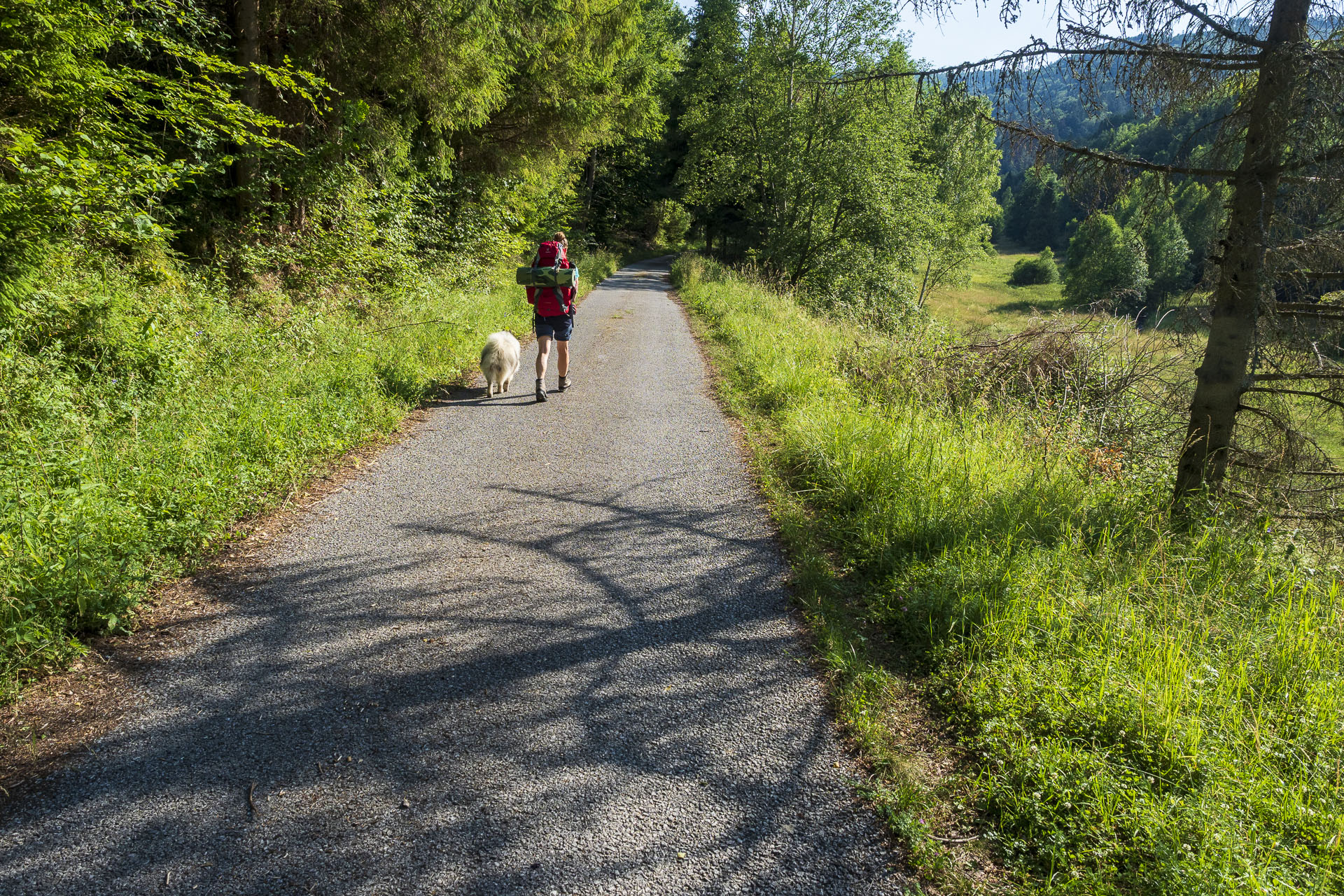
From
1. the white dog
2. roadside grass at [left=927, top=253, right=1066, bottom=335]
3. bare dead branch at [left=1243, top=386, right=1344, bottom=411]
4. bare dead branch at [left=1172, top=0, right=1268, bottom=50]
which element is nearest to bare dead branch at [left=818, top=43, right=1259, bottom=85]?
bare dead branch at [left=1172, top=0, right=1268, bottom=50]

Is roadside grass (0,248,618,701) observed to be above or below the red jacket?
below

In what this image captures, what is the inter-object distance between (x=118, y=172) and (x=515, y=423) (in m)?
4.52

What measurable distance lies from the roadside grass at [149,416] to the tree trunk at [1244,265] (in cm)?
718

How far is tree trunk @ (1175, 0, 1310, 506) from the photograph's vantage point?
166 inches

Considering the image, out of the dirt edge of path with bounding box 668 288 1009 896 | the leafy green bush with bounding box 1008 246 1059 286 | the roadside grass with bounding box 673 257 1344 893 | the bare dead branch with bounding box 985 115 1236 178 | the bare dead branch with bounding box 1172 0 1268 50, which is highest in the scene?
the leafy green bush with bounding box 1008 246 1059 286

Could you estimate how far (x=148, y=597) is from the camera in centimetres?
375

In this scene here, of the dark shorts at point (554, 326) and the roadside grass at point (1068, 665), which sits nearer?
the roadside grass at point (1068, 665)

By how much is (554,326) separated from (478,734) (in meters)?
6.61

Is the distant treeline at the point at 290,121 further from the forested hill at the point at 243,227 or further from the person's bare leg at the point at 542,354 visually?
the person's bare leg at the point at 542,354

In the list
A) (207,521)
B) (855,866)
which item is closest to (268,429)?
(207,521)

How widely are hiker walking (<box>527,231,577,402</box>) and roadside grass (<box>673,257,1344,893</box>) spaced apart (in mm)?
4014

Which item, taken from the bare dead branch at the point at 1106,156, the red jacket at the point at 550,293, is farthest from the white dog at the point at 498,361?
the bare dead branch at the point at 1106,156

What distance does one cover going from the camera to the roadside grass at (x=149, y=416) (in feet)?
11.4

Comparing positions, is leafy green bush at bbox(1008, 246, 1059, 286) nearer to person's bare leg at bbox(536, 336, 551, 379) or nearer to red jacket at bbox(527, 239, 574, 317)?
red jacket at bbox(527, 239, 574, 317)
